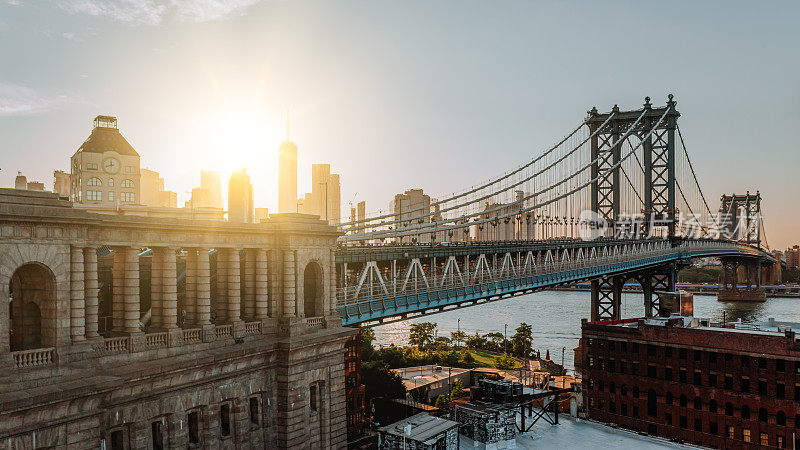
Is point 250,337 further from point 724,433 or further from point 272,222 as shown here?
point 724,433

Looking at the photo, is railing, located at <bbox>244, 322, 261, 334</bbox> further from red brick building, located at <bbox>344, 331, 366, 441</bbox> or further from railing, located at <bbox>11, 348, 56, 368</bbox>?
red brick building, located at <bbox>344, 331, 366, 441</bbox>

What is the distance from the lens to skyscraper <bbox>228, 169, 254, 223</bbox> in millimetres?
39969

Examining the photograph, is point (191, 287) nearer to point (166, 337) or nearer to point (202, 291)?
point (202, 291)

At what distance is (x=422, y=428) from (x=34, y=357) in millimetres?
23661

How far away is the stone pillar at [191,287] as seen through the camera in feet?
86.2

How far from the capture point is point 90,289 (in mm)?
21203

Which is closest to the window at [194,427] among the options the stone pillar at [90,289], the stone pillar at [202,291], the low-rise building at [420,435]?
the stone pillar at [202,291]

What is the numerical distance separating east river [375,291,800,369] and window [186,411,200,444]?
74462 mm

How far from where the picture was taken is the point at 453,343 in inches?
4085

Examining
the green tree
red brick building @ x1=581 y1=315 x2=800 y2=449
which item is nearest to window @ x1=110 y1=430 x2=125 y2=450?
red brick building @ x1=581 y1=315 x2=800 y2=449

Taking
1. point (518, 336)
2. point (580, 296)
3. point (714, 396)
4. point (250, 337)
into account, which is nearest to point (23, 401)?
point (250, 337)

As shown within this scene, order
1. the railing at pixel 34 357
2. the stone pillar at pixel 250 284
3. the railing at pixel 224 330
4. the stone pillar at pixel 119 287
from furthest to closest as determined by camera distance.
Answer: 1. the stone pillar at pixel 250 284
2. the railing at pixel 224 330
3. the stone pillar at pixel 119 287
4. the railing at pixel 34 357

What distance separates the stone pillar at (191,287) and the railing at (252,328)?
2.42 metres

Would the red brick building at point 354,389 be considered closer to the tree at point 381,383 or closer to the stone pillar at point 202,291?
the tree at point 381,383
